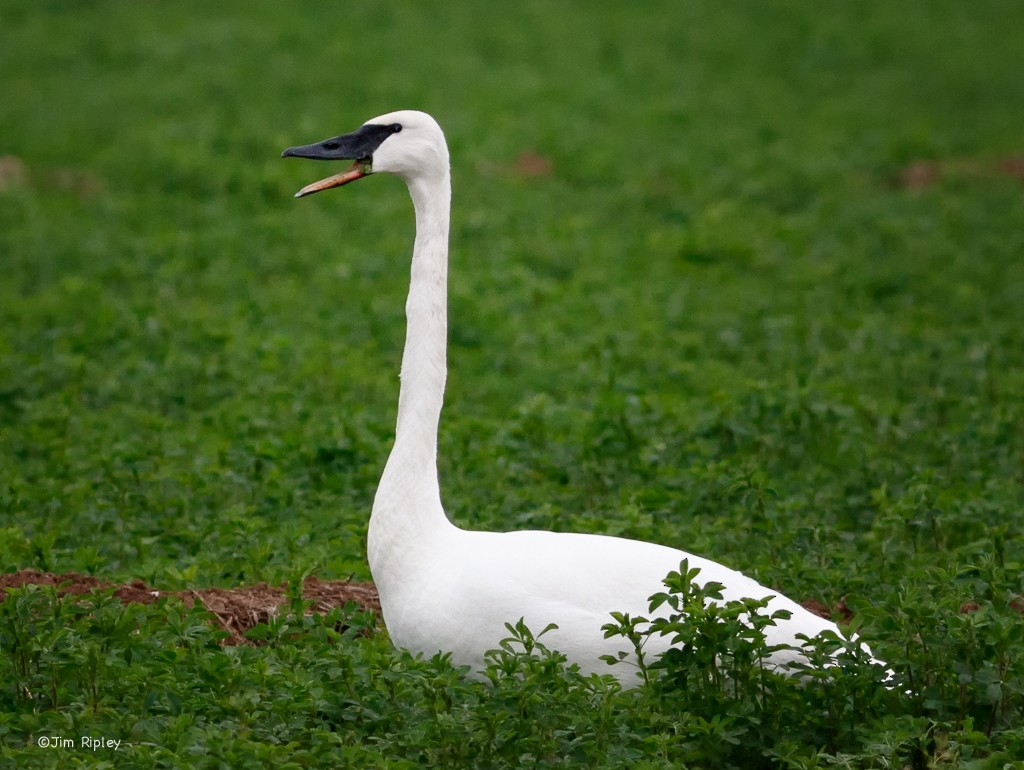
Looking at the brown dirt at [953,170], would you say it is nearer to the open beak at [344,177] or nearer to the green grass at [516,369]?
the green grass at [516,369]

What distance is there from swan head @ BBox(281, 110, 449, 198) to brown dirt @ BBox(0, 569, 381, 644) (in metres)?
1.61

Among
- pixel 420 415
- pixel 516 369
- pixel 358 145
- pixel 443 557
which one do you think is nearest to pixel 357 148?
pixel 358 145

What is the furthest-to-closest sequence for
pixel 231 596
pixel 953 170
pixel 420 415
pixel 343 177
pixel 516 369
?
pixel 953 170 → pixel 516 369 → pixel 231 596 → pixel 343 177 → pixel 420 415

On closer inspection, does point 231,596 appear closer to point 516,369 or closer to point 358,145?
point 358,145

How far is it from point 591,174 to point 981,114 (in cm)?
590

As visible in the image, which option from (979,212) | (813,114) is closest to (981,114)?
(813,114)

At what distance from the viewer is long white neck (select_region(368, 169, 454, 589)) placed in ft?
18.3

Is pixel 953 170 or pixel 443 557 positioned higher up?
pixel 953 170

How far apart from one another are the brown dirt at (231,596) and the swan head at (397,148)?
1.61 metres

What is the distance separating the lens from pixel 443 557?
5488 mm

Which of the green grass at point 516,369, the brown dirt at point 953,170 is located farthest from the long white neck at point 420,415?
the brown dirt at point 953,170

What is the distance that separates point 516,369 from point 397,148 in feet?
14.3

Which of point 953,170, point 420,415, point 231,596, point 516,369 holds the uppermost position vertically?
point 953,170

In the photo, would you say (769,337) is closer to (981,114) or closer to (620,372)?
(620,372)
